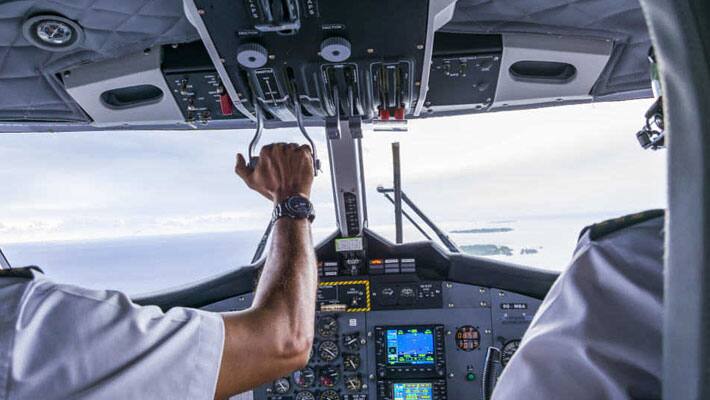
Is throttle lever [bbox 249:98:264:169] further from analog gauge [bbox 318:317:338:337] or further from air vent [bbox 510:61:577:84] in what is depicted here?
analog gauge [bbox 318:317:338:337]

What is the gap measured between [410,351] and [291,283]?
222 cm

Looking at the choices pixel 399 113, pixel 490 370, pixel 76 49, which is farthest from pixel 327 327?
pixel 76 49

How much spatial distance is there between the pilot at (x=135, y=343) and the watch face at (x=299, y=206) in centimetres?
21

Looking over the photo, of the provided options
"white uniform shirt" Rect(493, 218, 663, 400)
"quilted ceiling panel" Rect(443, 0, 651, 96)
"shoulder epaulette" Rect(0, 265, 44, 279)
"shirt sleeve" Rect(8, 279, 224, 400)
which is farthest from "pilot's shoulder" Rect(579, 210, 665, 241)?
"quilted ceiling panel" Rect(443, 0, 651, 96)

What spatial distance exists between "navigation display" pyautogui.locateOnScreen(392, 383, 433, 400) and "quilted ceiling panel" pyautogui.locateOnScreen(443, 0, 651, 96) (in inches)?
78.8

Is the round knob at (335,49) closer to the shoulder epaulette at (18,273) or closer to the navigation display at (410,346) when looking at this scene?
the shoulder epaulette at (18,273)

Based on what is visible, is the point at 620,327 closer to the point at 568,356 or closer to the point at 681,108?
the point at 568,356

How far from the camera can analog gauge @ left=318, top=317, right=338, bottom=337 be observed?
3.28 m

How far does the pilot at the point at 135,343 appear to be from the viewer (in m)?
0.80

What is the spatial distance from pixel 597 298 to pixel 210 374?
662 mm

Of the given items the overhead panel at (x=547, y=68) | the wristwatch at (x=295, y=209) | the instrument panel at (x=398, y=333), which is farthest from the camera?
the instrument panel at (x=398, y=333)

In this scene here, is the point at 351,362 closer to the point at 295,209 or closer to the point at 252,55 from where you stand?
the point at 252,55

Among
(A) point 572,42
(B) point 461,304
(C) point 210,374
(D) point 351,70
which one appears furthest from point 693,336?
(B) point 461,304

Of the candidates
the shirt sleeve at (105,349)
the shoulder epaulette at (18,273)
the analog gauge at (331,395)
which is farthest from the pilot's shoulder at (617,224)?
the analog gauge at (331,395)
